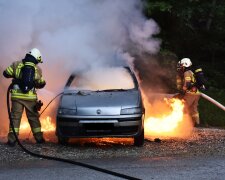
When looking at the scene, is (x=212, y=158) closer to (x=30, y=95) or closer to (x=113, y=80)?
(x=113, y=80)

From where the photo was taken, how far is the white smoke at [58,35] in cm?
1049

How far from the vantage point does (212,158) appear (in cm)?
796

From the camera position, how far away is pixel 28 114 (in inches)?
378

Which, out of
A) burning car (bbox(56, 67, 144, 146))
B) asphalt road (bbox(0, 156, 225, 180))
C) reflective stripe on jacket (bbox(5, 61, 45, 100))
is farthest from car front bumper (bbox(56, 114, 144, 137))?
reflective stripe on jacket (bbox(5, 61, 45, 100))

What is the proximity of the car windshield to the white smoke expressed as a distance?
0.21 m

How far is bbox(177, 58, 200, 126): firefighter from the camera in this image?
40.3 feet

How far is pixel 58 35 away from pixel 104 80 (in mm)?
1593

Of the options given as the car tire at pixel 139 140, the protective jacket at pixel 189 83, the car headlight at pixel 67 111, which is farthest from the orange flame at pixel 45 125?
the protective jacket at pixel 189 83

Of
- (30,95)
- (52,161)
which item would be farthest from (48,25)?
(52,161)

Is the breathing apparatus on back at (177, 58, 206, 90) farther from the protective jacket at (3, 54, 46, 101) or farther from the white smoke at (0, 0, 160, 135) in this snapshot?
the protective jacket at (3, 54, 46, 101)

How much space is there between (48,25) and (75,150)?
10.5 ft

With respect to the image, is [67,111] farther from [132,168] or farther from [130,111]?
[132,168]

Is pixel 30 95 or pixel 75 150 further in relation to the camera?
pixel 30 95

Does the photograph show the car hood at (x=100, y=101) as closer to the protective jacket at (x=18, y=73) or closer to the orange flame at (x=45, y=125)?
the protective jacket at (x=18, y=73)
